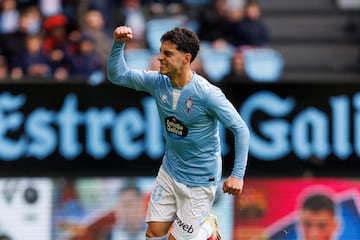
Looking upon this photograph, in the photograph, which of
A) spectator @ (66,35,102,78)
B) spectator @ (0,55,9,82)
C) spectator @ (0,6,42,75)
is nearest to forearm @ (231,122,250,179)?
spectator @ (66,35,102,78)

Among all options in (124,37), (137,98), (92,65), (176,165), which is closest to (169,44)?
(124,37)

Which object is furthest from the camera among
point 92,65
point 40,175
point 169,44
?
point 92,65

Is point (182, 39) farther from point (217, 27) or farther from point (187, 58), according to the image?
point (217, 27)

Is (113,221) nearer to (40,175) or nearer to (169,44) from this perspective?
(40,175)

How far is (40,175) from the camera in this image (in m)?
10.9

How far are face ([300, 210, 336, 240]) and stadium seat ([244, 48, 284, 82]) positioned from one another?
182 centimetres

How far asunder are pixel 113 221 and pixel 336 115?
2491mm

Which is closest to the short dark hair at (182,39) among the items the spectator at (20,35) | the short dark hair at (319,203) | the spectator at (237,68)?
the spectator at (237,68)

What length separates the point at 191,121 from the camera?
8.22 m

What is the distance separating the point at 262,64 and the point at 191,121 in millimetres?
4562

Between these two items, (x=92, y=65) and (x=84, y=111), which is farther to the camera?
(x=92, y=65)

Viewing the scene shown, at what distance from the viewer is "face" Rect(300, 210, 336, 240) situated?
11.0 m

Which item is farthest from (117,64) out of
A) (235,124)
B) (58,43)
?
(58,43)

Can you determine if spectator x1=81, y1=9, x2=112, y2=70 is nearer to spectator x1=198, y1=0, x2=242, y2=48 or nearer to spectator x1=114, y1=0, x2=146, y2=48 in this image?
spectator x1=114, y1=0, x2=146, y2=48
